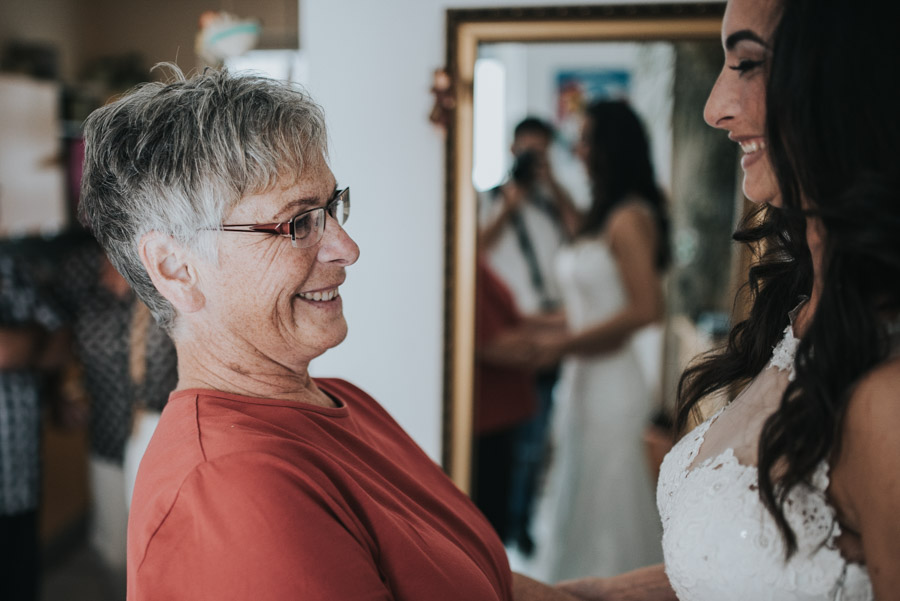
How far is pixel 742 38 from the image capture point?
2.89 feet

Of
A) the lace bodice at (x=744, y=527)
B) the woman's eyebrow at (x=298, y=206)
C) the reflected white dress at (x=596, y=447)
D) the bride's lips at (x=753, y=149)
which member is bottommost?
the reflected white dress at (x=596, y=447)

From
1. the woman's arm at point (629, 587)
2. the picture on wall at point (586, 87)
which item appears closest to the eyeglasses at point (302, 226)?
the woman's arm at point (629, 587)

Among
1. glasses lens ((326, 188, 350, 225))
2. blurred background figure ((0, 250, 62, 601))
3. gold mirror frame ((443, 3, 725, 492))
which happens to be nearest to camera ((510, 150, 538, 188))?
gold mirror frame ((443, 3, 725, 492))

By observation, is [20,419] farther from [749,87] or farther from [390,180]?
[749,87]

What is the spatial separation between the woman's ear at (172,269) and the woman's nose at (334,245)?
0.17 m

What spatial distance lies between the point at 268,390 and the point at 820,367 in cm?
70

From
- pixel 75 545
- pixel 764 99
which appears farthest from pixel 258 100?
pixel 75 545

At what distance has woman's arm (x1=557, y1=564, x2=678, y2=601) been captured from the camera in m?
1.28

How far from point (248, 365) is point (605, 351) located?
61.6 inches

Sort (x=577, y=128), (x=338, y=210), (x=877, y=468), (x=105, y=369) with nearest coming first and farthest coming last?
(x=877, y=468) → (x=338, y=210) → (x=577, y=128) → (x=105, y=369)

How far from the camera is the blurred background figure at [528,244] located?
6.95 ft

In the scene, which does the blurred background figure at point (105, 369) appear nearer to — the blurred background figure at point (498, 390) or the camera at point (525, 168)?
the blurred background figure at point (498, 390)

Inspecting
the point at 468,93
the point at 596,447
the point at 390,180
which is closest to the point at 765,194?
the point at 468,93

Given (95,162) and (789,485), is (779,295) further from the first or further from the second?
(95,162)
